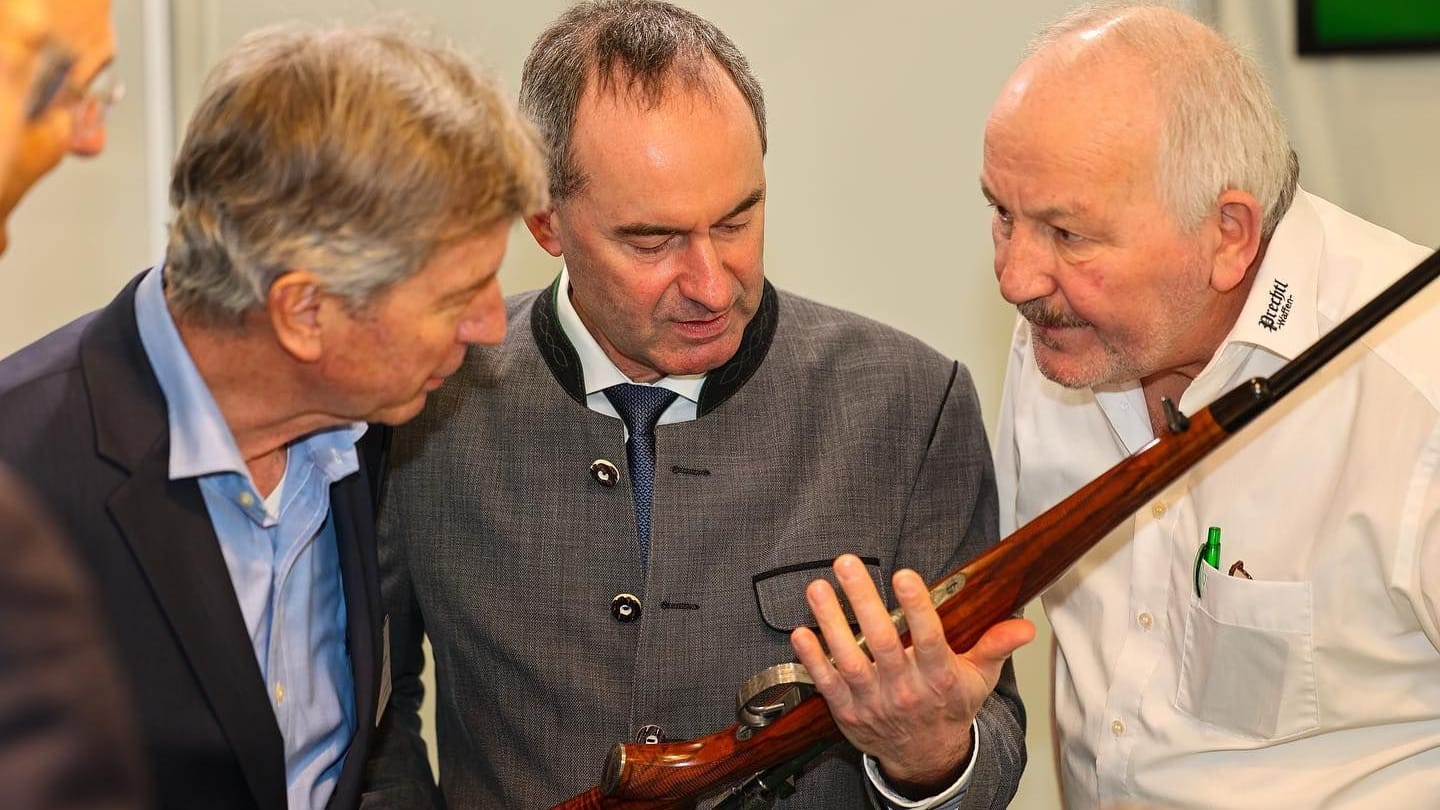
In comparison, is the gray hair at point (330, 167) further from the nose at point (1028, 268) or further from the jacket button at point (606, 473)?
the nose at point (1028, 268)

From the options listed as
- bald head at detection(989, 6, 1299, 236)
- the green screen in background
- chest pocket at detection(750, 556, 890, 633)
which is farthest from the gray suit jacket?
the green screen in background

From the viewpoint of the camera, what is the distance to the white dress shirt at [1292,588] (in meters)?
1.71

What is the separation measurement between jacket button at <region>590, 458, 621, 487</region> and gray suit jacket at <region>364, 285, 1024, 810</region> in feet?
0.04

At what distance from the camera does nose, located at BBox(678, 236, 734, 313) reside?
184 cm

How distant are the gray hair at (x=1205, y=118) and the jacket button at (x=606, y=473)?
0.77 m

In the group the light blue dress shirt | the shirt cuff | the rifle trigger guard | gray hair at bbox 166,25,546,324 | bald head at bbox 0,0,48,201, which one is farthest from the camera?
the shirt cuff

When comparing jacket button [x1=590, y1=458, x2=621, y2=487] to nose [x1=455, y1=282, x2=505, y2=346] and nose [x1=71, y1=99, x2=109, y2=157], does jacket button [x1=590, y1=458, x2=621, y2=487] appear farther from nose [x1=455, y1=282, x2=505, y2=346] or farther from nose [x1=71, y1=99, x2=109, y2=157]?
nose [x1=71, y1=99, x2=109, y2=157]

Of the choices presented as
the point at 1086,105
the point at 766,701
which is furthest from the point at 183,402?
the point at 1086,105

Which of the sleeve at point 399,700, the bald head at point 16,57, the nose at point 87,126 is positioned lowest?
the sleeve at point 399,700

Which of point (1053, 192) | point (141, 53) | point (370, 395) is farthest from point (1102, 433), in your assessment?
point (141, 53)

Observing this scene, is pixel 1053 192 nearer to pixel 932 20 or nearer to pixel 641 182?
pixel 641 182

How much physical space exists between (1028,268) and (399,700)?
1.05 meters

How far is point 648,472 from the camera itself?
1.97 meters

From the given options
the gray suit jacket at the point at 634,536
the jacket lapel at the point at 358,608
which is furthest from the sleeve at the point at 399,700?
the jacket lapel at the point at 358,608
